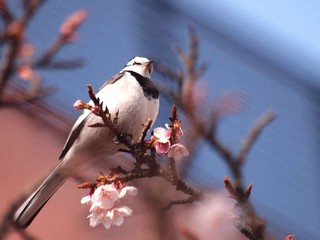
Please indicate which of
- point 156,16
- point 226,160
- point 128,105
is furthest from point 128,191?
point 156,16

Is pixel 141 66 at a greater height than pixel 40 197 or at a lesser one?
greater

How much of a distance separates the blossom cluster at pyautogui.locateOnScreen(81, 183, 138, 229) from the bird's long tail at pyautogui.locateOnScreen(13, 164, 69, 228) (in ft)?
0.65

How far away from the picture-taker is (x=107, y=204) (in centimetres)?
118

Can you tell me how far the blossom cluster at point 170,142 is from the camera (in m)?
1.07

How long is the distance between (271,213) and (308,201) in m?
Result: 0.12

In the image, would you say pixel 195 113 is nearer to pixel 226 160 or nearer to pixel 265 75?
pixel 226 160

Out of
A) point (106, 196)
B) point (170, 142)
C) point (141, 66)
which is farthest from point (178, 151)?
point (141, 66)

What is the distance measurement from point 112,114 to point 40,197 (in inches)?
10.6

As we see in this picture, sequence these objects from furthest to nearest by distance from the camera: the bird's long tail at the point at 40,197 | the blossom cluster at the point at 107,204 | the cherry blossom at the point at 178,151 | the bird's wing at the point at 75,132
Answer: the bird's wing at the point at 75,132, the bird's long tail at the point at 40,197, the blossom cluster at the point at 107,204, the cherry blossom at the point at 178,151

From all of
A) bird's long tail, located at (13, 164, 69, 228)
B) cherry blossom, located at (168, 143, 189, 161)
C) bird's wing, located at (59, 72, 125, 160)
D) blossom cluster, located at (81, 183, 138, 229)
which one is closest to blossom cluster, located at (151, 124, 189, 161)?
cherry blossom, located at (168, 143, 189, 161)

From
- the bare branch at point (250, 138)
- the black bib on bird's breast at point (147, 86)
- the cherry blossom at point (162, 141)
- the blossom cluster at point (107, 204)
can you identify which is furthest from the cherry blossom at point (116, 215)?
the black bib on bird's breast at point (147, 86)

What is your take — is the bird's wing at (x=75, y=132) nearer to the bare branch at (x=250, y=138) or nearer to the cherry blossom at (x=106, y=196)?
the cherry blossom at (x=106, y=196)

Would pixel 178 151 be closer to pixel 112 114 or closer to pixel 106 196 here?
pixel 106 196

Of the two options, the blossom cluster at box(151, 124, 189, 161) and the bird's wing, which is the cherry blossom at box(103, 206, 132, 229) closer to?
the blossom cluster at box(151, 124, 189, 161)
